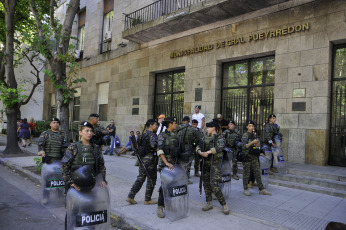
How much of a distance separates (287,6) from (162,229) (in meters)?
8.97

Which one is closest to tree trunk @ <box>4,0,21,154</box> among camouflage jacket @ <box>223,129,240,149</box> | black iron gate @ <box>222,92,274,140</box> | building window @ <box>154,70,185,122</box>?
building window @ <box>154,70,185,122</box>

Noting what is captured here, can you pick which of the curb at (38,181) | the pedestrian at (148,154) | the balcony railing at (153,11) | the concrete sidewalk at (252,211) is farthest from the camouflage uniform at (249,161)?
the balcony railing at (153,11)

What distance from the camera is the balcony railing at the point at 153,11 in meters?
13.4

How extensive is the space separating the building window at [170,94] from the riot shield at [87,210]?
9866 millimetres

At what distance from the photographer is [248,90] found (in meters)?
10.9

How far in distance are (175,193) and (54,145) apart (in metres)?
2.89

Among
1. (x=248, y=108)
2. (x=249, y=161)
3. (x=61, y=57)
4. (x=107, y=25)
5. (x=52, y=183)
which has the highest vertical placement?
(x=107, y=25)

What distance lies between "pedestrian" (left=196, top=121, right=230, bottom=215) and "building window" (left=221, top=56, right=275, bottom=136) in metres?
5.60

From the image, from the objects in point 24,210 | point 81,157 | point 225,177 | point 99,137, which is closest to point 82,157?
point 81,157

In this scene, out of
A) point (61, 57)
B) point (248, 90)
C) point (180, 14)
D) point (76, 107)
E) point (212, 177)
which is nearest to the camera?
point (212, 177)

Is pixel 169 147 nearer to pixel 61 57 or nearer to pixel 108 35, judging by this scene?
pixel 61 57

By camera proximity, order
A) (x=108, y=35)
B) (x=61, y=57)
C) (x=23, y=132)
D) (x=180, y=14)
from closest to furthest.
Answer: (x=61, y=57) < (x=180, y=14) < (x=23, y=132) < (x=108, y=35)

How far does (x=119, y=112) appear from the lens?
16.3 metres

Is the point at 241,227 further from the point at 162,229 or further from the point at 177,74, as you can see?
the point at 177,74
